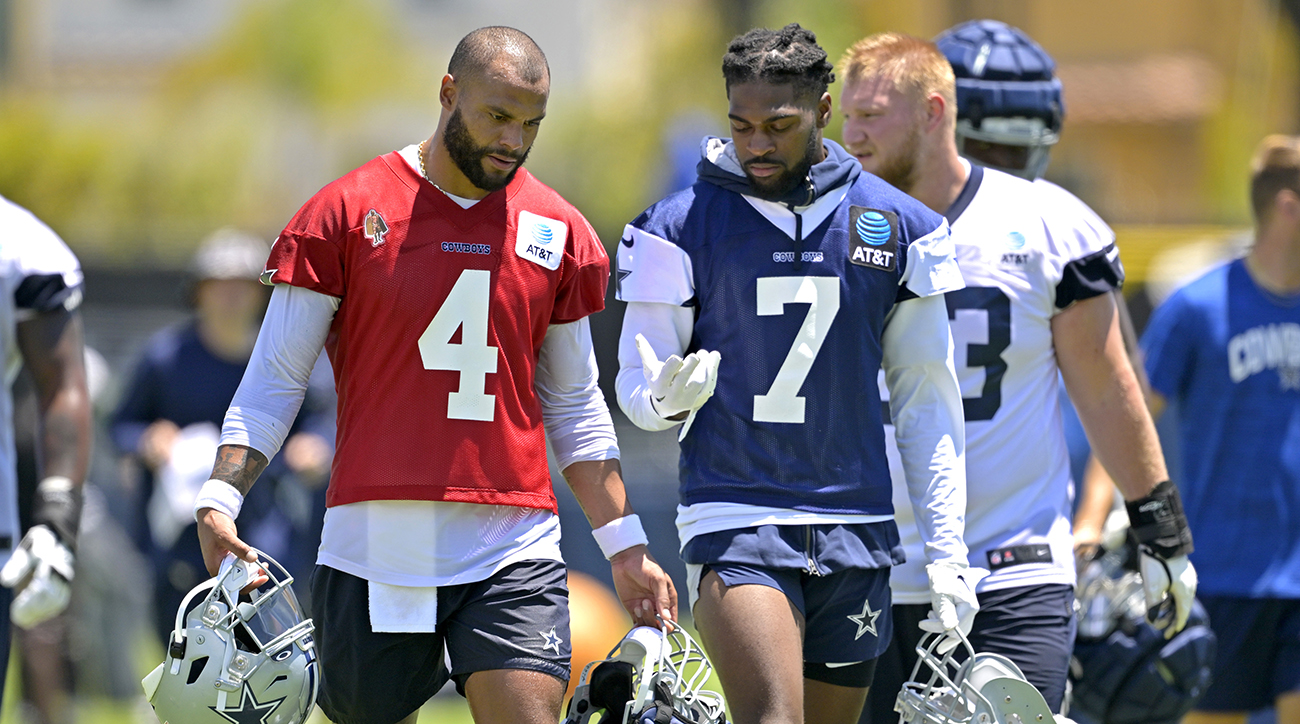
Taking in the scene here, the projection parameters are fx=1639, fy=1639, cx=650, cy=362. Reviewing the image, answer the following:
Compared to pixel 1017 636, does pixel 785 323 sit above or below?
above

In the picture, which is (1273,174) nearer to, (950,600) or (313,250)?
(950,600)

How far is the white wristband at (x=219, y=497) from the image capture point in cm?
374

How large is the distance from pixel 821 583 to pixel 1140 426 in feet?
4.24

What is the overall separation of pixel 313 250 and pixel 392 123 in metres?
47.0

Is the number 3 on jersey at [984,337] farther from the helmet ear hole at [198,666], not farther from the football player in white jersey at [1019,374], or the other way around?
the helmet ear hole at [198,666]

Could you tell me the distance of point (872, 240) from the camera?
13.4ft

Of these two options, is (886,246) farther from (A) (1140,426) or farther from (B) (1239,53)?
(B) (1239,53)

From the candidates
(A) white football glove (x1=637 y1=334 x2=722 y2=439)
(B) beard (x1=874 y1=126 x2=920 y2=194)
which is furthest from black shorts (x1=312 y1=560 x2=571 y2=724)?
(B) beard (x1=874 y1=126 x2=920 y2=194)

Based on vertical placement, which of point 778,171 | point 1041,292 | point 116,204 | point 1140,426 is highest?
point 778,171

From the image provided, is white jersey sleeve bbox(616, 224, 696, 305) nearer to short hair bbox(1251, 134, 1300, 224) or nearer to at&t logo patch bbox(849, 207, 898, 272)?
at&t logo patch bbox(849, 207, 898, 272)

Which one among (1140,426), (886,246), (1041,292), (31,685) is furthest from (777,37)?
(31,685)

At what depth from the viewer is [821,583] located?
13.1ft

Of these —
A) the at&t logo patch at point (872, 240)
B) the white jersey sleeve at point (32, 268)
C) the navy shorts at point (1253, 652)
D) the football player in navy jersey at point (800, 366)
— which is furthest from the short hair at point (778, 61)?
the navy shorts at point (1253, 652)

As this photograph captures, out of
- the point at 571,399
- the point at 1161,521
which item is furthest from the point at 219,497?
the point at 1161,521
